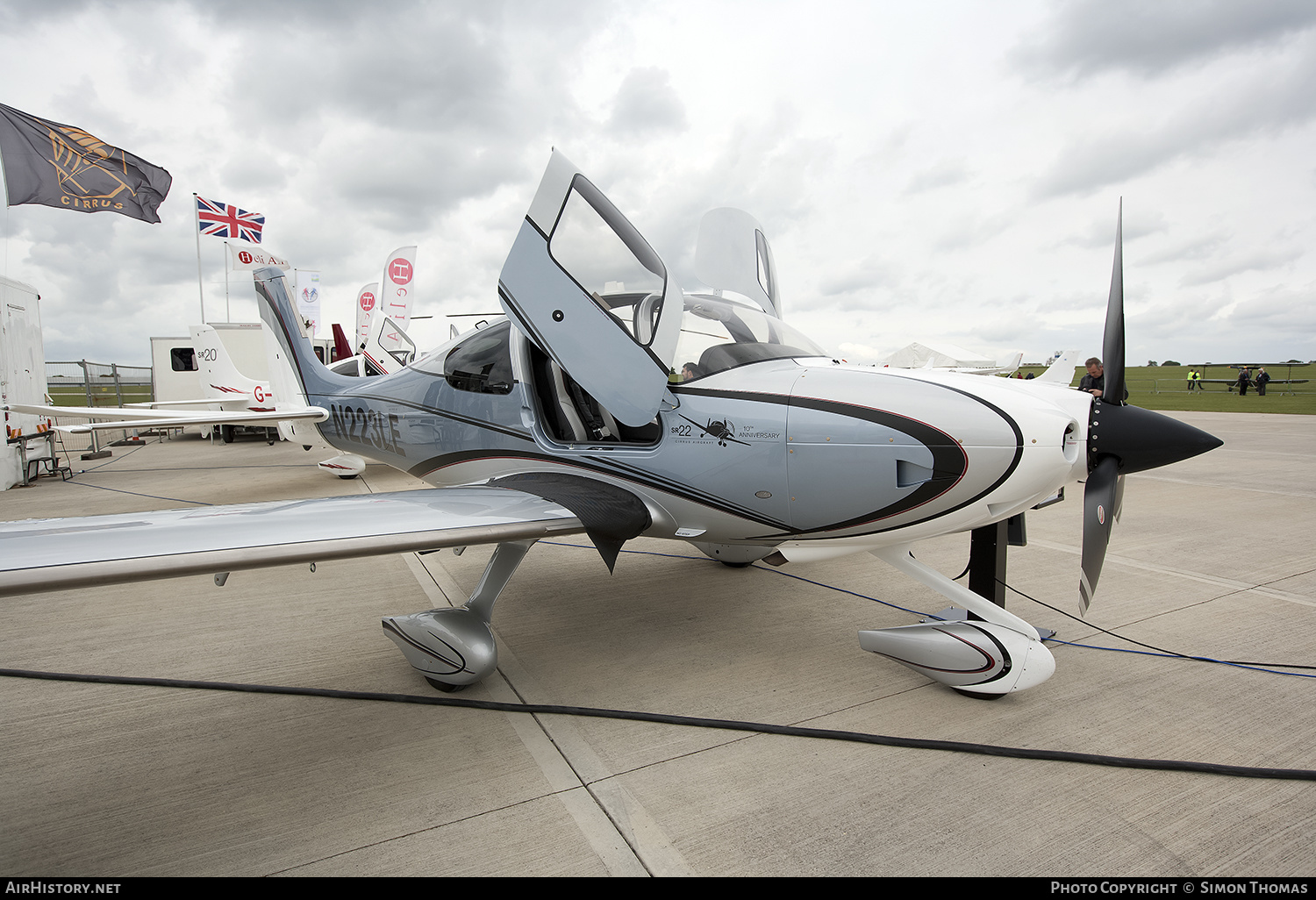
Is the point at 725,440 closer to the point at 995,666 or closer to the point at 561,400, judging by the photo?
the point at 561,400

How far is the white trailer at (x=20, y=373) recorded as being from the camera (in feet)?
33.6

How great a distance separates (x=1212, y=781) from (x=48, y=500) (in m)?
12.9

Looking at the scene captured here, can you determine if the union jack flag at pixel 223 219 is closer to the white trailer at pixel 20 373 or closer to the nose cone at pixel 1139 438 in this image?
the white trailer at pixel 20 373

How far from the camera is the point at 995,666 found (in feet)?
10.2

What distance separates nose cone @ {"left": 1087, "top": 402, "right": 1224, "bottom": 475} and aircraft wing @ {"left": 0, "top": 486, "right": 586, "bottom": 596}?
8.29 feet

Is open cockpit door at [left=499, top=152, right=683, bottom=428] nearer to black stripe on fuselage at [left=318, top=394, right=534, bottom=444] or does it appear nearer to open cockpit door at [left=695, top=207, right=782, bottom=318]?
black stripe on fuselage at [left=318, top=394, right=534, bottom=444]

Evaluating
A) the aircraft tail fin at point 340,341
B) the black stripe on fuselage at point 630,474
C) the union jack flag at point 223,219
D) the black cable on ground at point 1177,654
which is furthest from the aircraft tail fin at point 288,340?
the union jack flag at point 223,219

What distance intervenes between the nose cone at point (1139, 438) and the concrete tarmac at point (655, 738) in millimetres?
1250

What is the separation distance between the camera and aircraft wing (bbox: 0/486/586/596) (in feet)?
6.83

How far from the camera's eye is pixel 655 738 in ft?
9.57

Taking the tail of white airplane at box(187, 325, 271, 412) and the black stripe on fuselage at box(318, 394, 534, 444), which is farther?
the tail of white airplane at box(187, 325, 271, 412)

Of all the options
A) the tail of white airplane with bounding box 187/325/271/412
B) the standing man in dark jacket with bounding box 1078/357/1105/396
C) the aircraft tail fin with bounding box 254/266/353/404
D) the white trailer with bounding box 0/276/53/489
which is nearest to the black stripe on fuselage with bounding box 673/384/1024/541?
the aircraft tail fin with bounding box 254/266/353/404

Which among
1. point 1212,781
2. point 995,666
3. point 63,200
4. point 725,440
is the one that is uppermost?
point 63,200

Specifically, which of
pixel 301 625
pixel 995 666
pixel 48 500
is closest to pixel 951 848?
pixel 995 666
